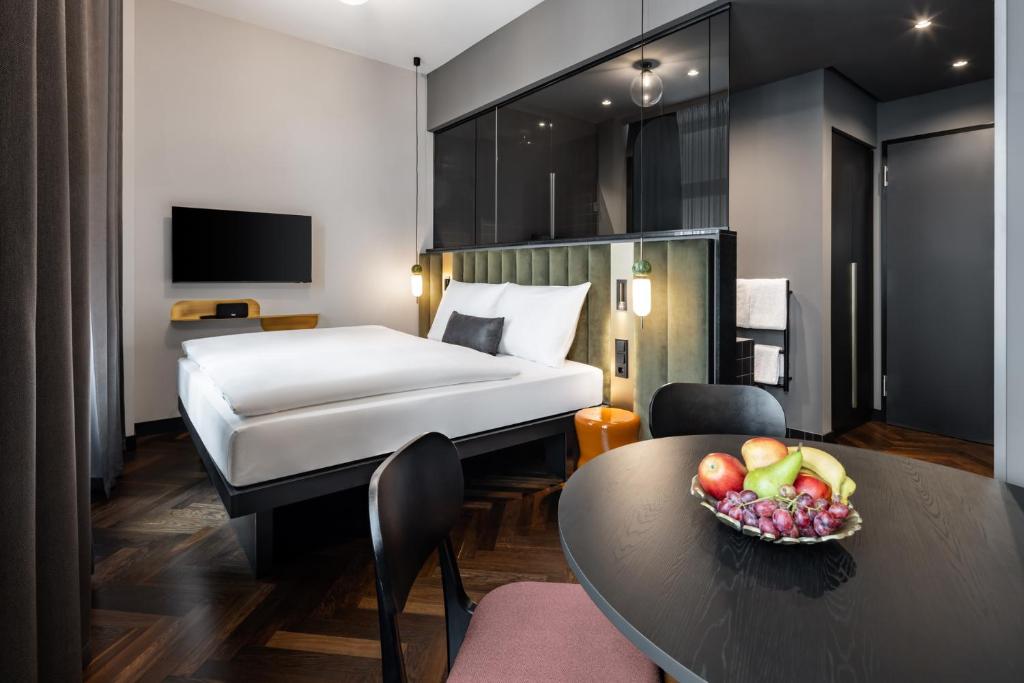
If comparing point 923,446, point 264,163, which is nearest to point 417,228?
point 264,163

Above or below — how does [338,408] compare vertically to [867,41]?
below

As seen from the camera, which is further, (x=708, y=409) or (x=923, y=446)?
(x=923, y=446)

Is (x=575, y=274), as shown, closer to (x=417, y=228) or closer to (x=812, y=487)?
(x=417, y=228)

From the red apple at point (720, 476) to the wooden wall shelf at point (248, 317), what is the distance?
3.91m

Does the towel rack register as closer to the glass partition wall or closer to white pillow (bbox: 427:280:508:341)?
the glass partition wall

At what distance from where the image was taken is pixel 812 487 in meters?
0.86

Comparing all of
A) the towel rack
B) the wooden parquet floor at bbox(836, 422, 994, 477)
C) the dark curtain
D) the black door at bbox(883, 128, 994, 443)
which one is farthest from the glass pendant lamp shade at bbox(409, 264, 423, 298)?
the black door at bbox(883, 128, 994, 443)

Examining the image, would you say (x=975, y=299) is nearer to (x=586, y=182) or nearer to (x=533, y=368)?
(x=586, y=182)

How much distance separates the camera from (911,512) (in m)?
0.92

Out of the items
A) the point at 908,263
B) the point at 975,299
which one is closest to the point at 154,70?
the point at 908,263

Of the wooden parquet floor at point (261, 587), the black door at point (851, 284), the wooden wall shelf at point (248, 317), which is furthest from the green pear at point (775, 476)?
the wooden wall shelf at point (248, 317)

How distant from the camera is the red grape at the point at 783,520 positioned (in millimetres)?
776

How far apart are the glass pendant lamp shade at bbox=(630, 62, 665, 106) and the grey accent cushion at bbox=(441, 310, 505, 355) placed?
1.51m

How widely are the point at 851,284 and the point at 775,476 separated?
12.3ft
